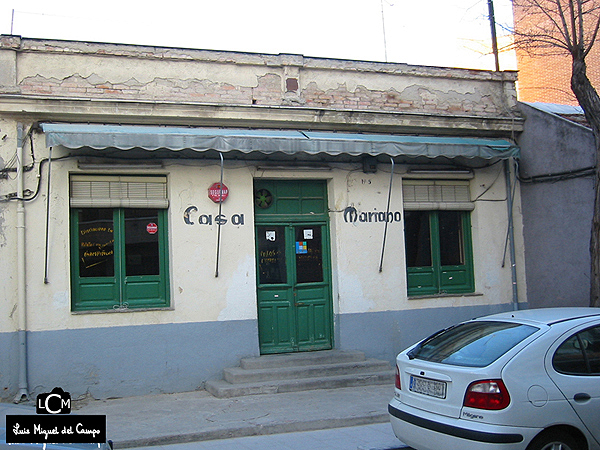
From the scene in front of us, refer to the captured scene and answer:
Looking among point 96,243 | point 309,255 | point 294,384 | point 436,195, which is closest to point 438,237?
point 436,195

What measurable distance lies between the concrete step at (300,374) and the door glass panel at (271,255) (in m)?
1.29

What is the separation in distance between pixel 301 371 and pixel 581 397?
4.87 meters

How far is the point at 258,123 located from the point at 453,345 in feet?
18.0

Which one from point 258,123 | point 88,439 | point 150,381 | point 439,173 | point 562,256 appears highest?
point 258,123

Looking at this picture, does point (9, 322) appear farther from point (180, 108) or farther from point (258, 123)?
point (258, 123)

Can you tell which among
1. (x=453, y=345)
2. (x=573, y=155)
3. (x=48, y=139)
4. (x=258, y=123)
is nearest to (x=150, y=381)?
(x=48, y=139)

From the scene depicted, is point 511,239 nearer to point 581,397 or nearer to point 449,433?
point 581,397

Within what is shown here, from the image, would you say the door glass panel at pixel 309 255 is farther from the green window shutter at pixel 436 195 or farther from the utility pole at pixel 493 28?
the utility pole at pixel 493 28

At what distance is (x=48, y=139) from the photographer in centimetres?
828

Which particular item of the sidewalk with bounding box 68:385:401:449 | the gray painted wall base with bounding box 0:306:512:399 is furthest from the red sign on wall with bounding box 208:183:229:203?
the sidewalk with bounding box 68:385:401:449

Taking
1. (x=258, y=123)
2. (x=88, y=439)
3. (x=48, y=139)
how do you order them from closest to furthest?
(x=88, y=439) < (x=48, y=139) < (x=258, y=123)

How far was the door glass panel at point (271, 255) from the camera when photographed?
1014cm

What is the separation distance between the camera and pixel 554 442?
16.0 feet

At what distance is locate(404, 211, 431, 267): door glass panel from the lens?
11.0 m
